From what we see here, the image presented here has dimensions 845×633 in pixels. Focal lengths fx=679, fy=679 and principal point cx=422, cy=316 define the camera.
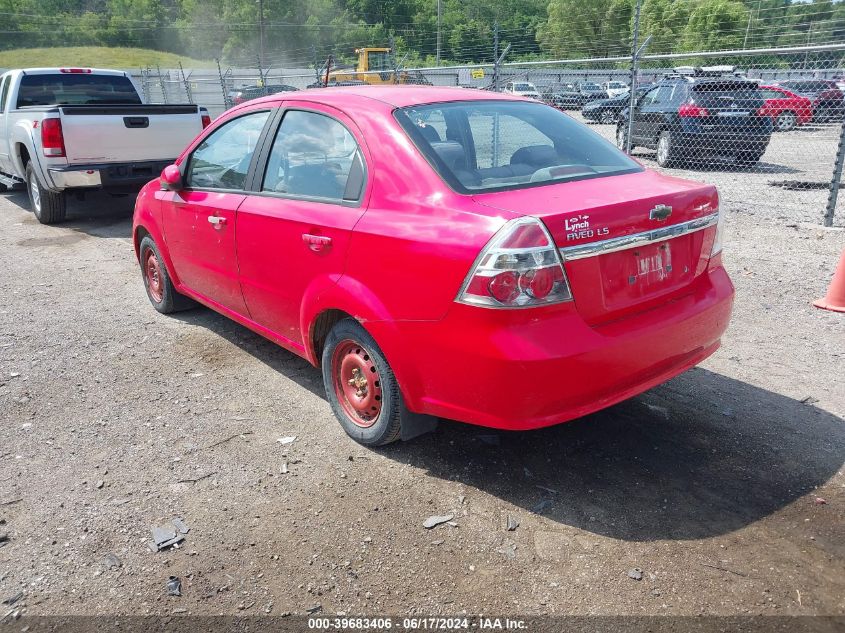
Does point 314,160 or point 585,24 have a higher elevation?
point 585,24

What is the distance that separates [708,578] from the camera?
254 centimetres

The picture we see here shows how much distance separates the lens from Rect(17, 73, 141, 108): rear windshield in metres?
9.88

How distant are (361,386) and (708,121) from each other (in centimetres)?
1123

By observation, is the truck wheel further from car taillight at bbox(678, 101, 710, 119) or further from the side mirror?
car taillight at bbox(678, 101, 710, 119)

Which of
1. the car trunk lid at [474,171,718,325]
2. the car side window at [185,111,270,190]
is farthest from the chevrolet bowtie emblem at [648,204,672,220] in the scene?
the car side window at [185,111,270,190]

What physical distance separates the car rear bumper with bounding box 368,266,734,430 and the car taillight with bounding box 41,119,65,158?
22.9ft

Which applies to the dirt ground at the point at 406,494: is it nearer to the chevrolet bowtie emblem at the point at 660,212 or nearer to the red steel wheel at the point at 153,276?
the red steel wheel at the point at 153,276

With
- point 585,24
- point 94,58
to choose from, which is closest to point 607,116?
point 585,24

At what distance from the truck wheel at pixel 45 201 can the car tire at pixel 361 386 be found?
749 centimetres

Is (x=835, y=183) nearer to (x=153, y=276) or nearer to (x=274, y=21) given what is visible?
(x=153, y=276)

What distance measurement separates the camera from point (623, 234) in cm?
287

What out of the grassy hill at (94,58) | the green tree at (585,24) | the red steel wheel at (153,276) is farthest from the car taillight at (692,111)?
the grassy hill at (94,58)

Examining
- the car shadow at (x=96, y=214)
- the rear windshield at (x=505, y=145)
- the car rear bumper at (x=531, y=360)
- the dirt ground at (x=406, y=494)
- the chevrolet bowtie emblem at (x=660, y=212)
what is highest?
the rear windshield at (x=505, y=145)

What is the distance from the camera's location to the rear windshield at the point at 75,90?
9875mm
